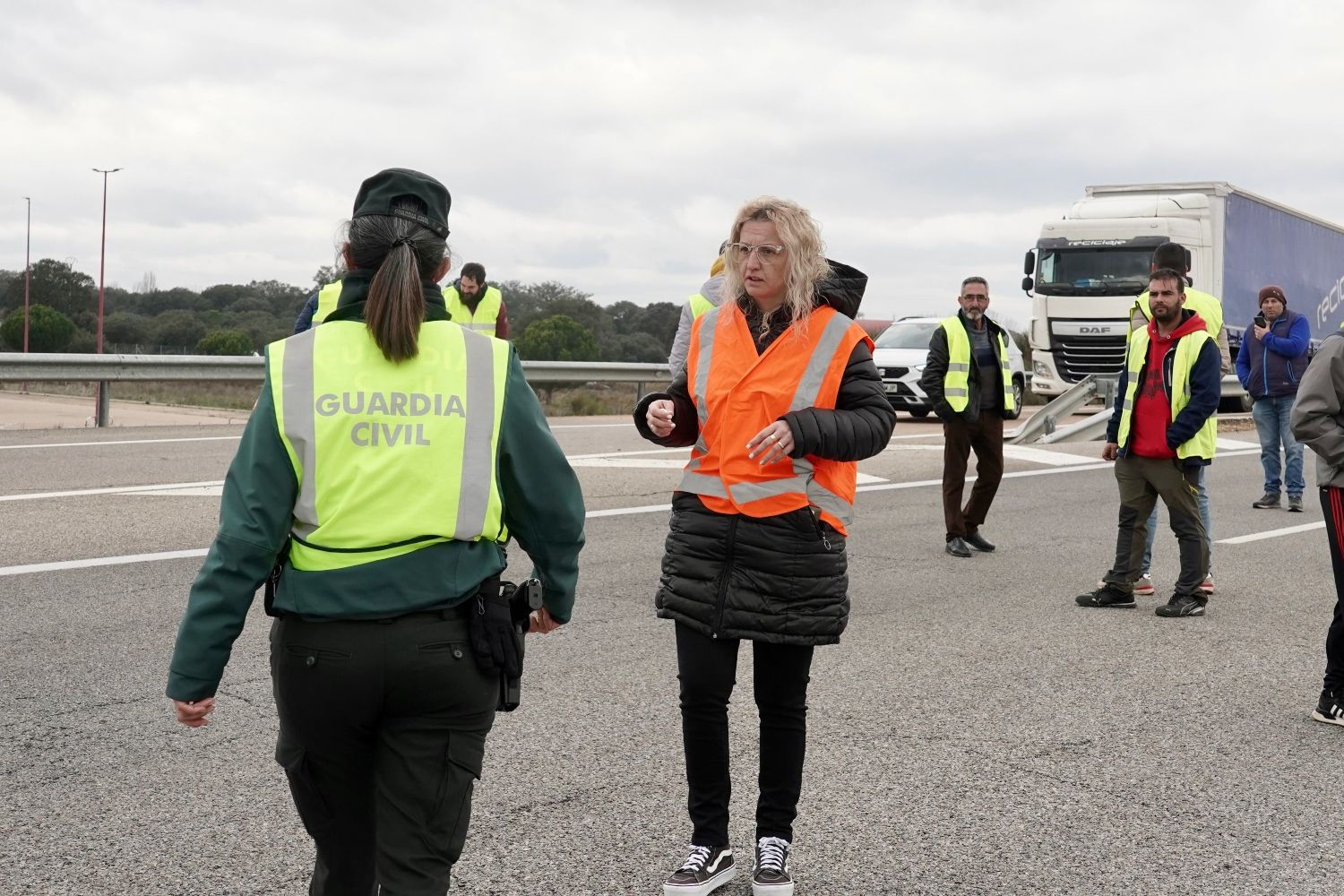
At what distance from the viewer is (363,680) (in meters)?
2.57

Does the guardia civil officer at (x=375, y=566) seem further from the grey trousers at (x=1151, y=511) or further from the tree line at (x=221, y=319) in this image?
the tree line at (x=221, y=319)

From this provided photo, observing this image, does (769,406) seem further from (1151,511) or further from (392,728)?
(1151,511)

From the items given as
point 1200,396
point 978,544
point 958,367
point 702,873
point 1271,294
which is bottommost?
point 702,873

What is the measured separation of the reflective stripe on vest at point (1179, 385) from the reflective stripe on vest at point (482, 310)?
557cm

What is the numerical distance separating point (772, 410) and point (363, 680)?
1.56 meters

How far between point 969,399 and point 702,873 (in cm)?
646

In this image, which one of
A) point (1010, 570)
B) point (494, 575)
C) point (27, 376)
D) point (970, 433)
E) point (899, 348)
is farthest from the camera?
point (899, 348)

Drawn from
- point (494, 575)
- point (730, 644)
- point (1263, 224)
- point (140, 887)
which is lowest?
point (140, 887)

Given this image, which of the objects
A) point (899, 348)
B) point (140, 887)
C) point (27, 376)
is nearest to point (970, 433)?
point (140, 887)

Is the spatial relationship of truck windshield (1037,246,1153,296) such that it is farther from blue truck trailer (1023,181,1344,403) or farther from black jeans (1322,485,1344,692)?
black jeans (1322,485,1344,692)

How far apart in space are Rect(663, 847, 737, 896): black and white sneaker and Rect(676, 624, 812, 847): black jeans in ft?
0.09

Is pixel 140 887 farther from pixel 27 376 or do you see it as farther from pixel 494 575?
pixel 27 376

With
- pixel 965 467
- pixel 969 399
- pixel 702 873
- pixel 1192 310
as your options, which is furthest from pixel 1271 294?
pixel 702 873

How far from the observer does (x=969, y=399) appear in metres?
9.74
